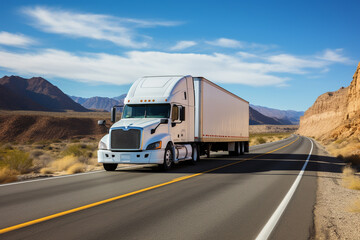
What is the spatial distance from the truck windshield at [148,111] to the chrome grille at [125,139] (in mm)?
1645

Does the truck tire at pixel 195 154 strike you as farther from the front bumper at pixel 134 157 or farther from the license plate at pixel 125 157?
the license plate at pixel 125 157

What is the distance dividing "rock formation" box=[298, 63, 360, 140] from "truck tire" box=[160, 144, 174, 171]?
4117 centimetres

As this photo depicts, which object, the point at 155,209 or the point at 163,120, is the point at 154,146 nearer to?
the point at 163,120

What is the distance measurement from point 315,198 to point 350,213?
5.48 ft

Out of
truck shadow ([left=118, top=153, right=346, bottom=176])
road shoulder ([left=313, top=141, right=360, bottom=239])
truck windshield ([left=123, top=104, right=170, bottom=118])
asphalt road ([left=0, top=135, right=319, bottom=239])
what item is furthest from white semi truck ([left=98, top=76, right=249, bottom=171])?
road shoulder ([left=313, top=141, right=360, bottom=239])

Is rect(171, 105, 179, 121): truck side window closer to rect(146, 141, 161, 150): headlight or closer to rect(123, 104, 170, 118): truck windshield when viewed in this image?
rect(123, 104, 170, 118): truck windshield

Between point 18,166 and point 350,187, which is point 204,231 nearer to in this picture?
point 350,187

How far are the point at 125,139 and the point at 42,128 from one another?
218 ft

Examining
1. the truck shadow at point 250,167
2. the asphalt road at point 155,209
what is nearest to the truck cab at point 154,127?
the truck shadow at point 250,167

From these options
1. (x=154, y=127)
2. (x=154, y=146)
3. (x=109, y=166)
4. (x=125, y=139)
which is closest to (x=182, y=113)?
(x=154, y=127)

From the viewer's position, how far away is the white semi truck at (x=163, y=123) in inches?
552

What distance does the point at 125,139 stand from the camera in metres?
14.1

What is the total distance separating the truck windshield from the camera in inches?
610

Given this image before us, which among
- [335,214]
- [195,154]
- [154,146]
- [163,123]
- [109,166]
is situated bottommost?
[335,214]
